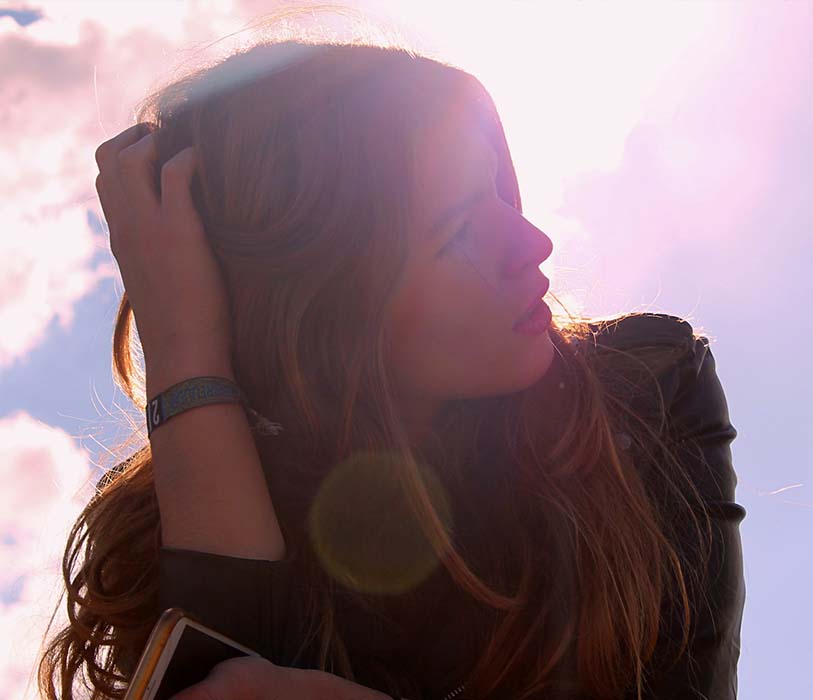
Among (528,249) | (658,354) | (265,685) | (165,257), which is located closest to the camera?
→ (265,685)

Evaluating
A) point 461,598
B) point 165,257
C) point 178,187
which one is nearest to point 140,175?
point 178,187

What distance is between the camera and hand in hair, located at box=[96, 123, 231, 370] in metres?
2.97

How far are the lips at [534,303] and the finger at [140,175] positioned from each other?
4.47 ft

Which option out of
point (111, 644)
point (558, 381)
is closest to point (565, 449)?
point (558, 381)

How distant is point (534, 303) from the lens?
9.68ft

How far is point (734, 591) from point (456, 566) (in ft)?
3.05

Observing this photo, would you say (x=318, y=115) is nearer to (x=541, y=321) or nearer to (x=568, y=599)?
(x=541, y=321)

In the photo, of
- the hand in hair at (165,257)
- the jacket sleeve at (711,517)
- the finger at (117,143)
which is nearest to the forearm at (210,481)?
the hand in hair at (165,257)

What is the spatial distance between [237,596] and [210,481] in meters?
0.37

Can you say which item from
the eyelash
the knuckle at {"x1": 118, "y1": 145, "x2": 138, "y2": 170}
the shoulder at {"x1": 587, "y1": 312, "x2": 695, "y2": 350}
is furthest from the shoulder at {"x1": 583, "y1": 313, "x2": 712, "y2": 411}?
the knuckle at {"x1": 118, "y1": 145, "x2": 138, "y2": 170}

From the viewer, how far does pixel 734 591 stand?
9.55ft

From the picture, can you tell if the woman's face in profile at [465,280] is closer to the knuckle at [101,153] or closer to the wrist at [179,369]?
the wrist at [179,369]

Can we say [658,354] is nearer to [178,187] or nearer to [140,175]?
[178,187]

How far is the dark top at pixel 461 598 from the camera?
2531 millimetres
